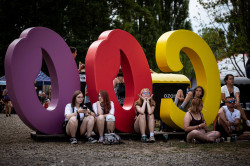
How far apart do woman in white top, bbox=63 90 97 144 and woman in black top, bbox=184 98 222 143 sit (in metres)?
2.11

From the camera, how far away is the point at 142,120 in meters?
7.96

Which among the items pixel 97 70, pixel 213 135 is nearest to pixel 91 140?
pixel 97 70

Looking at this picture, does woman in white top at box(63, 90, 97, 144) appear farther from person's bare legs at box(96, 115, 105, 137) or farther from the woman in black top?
the woman in black top

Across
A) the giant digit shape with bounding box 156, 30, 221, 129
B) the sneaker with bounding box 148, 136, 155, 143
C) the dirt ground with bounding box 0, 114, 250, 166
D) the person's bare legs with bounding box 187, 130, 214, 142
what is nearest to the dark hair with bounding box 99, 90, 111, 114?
the dirt ground with bounding box 0, 114, 250, 166

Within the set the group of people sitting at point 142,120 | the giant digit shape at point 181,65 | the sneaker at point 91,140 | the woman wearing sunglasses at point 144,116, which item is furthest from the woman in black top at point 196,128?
the sneaker at point 91,140

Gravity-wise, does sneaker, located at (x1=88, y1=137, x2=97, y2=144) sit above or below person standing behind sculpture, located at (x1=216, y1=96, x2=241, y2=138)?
below

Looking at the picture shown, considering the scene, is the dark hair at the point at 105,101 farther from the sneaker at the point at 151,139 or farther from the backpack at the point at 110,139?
the sneaker at the point at 151,139

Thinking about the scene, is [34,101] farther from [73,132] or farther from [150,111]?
[150,111]

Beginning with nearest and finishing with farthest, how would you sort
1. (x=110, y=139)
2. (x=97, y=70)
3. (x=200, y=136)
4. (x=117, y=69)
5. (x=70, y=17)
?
(x=110, y=139), (x=200, y=136), (x=97, y=70), (x=117, y=69), (x=70, y=17)

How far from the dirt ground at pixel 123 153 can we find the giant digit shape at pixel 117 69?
101 cm

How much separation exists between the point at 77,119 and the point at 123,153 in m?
1.83

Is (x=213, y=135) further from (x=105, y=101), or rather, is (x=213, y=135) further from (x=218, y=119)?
(x=105, y=101)

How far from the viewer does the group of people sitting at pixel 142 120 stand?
757 centimetres

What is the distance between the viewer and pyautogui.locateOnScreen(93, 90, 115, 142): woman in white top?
764 cm
